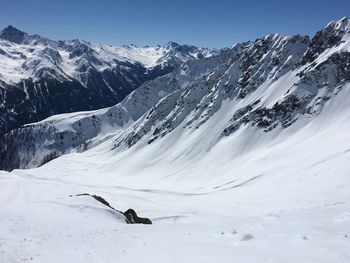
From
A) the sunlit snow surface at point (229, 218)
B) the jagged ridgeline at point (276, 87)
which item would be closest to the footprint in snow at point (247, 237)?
the sunlit snow surface at point (229, 218)

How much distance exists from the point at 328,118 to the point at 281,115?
20.7m

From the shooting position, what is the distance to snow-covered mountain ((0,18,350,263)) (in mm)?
23797

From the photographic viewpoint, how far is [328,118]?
4624 inches

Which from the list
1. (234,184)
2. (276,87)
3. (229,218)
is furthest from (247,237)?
(276,87)

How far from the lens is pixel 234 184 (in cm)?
8244

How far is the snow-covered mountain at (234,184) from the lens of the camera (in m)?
23.8

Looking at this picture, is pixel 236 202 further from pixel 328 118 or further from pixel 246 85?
pixel 246 85

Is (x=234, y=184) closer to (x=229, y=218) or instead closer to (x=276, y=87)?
(x=229, y=218)

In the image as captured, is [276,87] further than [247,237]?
Yes

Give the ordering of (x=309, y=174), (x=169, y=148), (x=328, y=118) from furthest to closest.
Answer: (x=169, y=148) < (x=328, y=118) < (x=309, y=174)

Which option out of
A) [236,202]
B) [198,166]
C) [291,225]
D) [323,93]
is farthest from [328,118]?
[291,225]

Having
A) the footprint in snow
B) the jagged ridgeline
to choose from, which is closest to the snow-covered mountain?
the footprint in snow

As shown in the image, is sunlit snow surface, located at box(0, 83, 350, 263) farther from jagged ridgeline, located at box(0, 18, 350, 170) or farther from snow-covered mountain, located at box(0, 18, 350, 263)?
jagged ridgeline, located at box(0, 18, 350, 170)

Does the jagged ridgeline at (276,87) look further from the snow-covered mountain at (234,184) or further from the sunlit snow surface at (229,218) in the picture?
the sunlit snow surface at (229,218)
